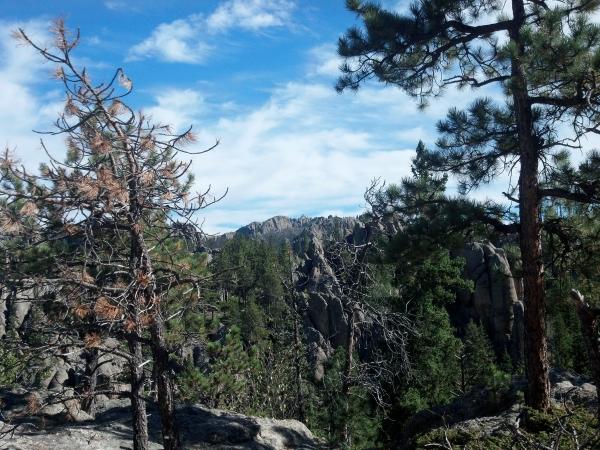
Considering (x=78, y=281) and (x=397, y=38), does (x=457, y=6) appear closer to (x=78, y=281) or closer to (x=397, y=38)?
(x=397, y=38)

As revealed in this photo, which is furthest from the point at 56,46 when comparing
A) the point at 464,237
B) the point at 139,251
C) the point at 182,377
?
the point at 182,377

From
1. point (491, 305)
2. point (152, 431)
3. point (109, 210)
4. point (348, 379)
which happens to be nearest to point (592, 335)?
point (109, 210)

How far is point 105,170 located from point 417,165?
18.3ft

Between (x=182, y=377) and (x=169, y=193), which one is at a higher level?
(x=169, y=193)

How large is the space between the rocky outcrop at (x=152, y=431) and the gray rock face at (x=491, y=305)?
3178cm

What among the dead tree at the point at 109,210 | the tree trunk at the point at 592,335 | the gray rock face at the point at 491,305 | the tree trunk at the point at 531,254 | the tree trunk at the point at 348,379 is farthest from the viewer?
the gray rock face at the point at 491,305

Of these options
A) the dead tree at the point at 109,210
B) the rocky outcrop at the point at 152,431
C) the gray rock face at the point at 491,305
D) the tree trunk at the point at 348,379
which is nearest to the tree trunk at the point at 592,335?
the dead tree at the point at 109,210

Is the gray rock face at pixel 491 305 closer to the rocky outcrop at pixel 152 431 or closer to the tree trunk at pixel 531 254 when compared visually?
the rocky outcrop at pixel 152 431

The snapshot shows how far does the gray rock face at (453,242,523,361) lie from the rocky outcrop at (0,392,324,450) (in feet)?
104

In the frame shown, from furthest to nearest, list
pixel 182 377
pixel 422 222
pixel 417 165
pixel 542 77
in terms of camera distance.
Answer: pixel 182 377
pixel 417 165
pixel 422 222
pixel 542 77

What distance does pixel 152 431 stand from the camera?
9.73 meters

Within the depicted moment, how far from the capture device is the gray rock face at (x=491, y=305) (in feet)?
132

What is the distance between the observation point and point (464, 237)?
891cm

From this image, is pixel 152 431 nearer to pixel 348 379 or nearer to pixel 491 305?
pixel 348 379
